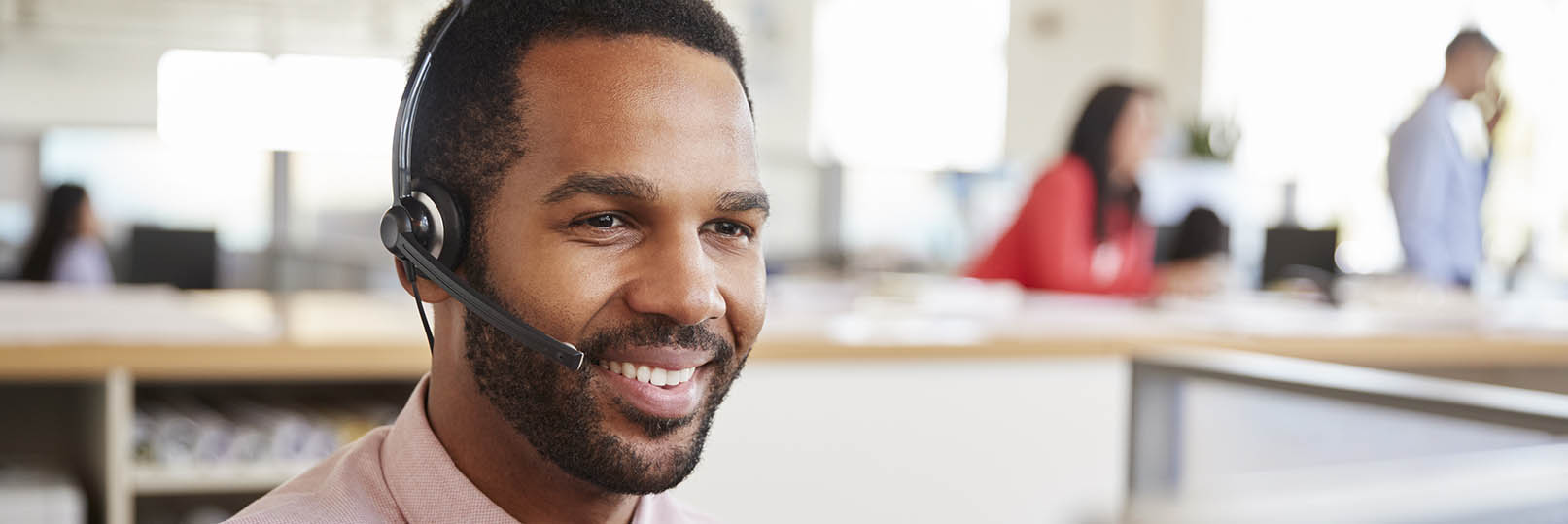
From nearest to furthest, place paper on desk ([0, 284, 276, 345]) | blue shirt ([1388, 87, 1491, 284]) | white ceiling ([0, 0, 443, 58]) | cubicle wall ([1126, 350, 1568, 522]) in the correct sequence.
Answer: cubicle wall ([1126, 350, 1568, 522]) → paper on desk ([0, 284, 276, 345]) → blue shirt ([1388, 87, 1491, 284]) → white ceiling ([0, 0, 443, 58])

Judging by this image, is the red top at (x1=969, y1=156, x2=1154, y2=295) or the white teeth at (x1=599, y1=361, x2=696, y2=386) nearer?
the white teeth at (x1=599, y1=361, x2=696, y2=386)

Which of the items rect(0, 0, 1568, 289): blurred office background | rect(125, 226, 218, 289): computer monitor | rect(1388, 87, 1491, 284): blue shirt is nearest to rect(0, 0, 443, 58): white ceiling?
rect(0, 0, 1568, 289): blurred office background

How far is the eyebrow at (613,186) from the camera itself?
21.0 inches

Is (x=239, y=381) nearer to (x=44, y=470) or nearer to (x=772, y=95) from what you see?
(x=44, y=470)

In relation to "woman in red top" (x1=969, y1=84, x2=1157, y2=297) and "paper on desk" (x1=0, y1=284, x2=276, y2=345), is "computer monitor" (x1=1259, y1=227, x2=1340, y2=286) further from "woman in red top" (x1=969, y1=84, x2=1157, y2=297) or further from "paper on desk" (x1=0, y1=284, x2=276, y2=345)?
"paper on desk" (x1=0, y1=284, x2=276, y2=345)

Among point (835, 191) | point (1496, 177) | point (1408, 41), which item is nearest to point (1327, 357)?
point (835, 191)

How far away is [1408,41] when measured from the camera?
6.16m

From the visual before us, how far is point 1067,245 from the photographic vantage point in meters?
2.73

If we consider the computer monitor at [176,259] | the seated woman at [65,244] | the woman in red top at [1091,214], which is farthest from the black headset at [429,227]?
the computer monitor at [176,259]

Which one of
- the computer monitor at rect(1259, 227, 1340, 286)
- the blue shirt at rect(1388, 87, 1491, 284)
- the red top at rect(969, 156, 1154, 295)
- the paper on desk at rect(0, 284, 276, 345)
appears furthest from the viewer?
the computer monitor at rect(1259, 227, 1340, 286)

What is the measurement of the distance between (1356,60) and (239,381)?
575cm

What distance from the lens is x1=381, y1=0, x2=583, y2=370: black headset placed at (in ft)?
1.83

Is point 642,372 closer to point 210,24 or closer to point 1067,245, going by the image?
point 1067,245

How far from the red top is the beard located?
2230 mm
